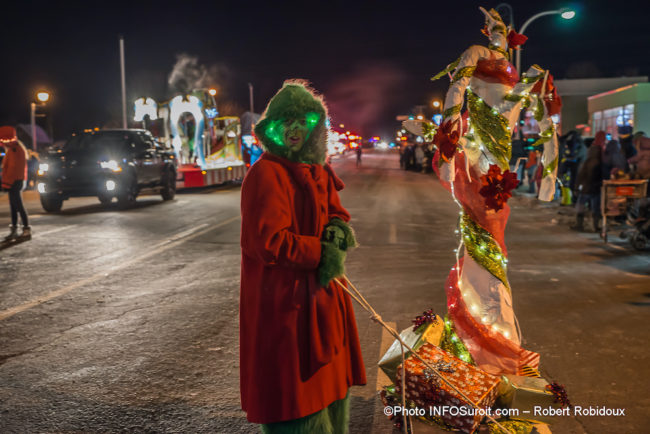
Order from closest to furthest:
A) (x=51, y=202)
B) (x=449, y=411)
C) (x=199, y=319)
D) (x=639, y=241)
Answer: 1. (x=449, y=411)
2. (x=199, y=319)
3. (x=639, y=241)
4. (x=51, y=202)

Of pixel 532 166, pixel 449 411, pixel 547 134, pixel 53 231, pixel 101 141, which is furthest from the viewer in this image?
pixel 532 166

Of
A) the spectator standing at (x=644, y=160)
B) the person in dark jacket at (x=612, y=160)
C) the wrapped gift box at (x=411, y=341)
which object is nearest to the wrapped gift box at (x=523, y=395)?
the wrapped gift box at (x=411, y=341)

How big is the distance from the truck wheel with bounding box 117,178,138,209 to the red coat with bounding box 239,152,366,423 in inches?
558

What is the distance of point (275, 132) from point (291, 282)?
695 millimetres

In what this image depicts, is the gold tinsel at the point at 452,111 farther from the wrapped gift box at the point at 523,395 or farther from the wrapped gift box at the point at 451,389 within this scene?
the wrapped gift box at the point at 523,395

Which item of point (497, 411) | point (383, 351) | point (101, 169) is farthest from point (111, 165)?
point (497, 411)

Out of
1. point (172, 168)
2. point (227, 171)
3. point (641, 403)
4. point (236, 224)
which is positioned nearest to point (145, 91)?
point (227, 171)

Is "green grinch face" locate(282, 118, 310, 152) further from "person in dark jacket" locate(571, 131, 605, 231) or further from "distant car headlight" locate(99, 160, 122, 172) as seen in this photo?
"distant car headlight" locate(99, 160, 122, 172)

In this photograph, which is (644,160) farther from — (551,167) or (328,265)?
(328,265)

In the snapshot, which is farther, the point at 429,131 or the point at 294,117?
the point at 429,131

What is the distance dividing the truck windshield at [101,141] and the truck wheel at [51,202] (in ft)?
6.04

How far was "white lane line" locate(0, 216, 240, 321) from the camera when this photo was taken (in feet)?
20.9

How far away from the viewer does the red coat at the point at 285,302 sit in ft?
8.52

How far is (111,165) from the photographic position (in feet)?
52.3
